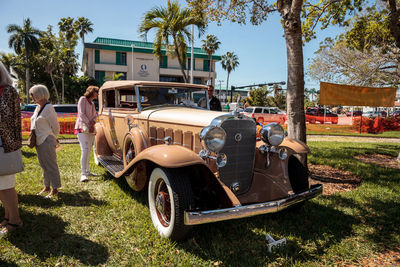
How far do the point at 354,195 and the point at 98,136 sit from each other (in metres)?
4.67

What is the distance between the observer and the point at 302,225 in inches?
120

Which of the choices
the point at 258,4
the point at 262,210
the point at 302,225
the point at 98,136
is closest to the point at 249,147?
the point at 262,210

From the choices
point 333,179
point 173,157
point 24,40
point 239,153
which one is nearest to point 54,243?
point 173,157

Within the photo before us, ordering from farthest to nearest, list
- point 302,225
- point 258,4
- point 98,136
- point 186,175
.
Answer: point 258,4
point 98,136
point 302,225
point 186,175

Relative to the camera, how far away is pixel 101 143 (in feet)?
16.6

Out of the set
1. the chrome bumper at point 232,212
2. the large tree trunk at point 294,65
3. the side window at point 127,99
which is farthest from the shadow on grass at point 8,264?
the large tree trunk at point 294,65

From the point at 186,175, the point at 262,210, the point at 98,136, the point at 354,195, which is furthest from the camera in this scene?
the point at 98,136

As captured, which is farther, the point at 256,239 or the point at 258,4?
the point at 258,4

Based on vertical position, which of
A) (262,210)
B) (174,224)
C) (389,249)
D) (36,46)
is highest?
(36,46)

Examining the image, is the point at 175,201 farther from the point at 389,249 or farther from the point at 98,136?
the point at 98,136

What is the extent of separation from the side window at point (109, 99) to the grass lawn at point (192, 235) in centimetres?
171

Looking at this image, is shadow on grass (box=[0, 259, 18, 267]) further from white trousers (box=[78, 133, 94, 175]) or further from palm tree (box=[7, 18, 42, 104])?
palm tree (box=[7, 18, 42, 104])

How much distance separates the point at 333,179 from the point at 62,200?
4.70m

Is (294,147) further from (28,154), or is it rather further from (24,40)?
(24,40)
